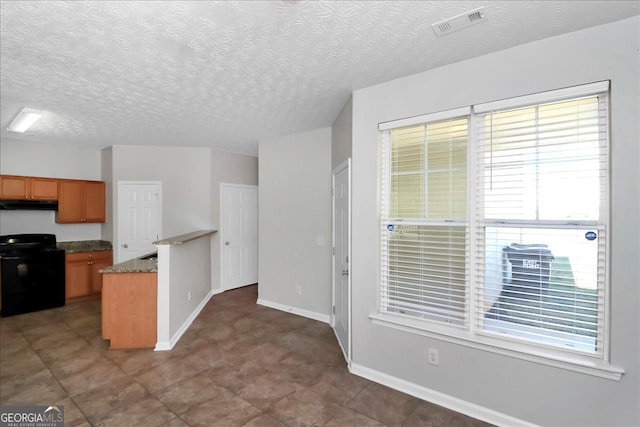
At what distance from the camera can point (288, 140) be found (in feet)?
14.4

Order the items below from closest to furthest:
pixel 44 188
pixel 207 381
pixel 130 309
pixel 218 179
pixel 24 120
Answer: pixel 207 381 < pixel 130 309 < pixel 24 120 < pixel 44 188 < pixel 218 179

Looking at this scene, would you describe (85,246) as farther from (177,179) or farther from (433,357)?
(433,357)

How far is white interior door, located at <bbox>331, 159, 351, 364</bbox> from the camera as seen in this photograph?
116 inches

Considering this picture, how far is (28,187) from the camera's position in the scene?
4570 mm

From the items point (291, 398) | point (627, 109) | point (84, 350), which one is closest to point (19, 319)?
point (84, 350)

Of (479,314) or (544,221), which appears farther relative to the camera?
(479,314)

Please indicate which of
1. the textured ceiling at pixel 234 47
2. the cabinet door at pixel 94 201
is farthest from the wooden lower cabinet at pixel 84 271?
the textured ceiling at pixel 234 47

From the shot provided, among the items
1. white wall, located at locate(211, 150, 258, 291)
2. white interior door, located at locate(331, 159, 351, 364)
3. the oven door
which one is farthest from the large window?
the oven door

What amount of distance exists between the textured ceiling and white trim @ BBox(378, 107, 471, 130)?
36 cm

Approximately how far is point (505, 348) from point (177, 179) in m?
5.09

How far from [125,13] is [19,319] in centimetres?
468

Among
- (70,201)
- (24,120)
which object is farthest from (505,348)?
(70,201)

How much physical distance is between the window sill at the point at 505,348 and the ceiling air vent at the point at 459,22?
6.83 ft

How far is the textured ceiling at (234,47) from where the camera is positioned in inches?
64.6
